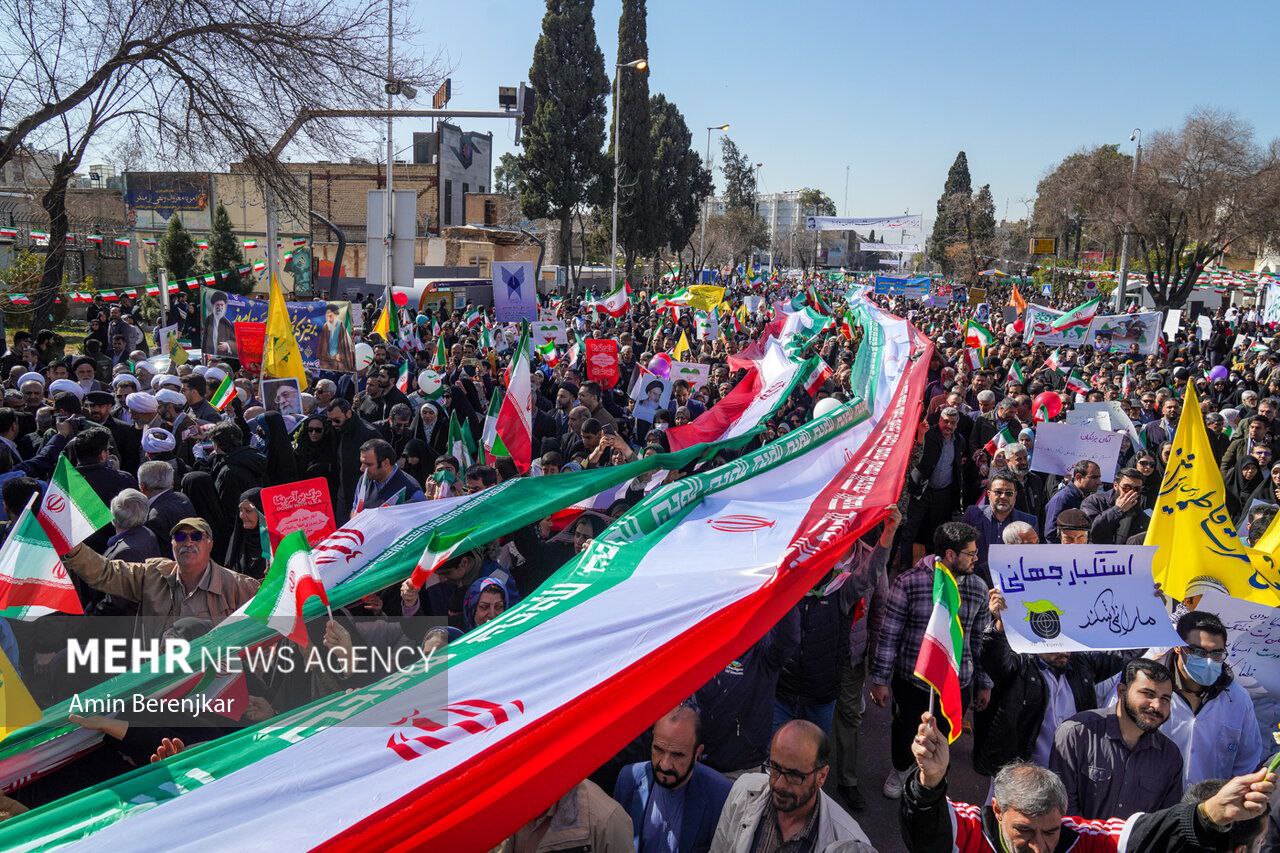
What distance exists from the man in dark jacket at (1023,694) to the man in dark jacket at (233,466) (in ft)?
16.6

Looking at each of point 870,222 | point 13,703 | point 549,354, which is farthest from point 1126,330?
point 870,222

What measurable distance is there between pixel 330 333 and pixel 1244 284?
50.9m

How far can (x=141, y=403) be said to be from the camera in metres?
8.06

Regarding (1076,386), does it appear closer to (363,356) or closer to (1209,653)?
(1209,653)

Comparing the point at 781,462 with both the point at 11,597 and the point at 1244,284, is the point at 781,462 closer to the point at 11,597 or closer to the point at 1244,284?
the point at 11,597

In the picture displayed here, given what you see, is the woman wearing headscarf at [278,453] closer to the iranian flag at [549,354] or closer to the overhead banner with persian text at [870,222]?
the iranian flag at [549,354]

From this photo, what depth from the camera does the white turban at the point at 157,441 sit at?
733 centimetres

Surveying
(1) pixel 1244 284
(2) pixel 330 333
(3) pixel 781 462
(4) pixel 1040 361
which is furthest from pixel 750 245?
(3) pixel 781 462

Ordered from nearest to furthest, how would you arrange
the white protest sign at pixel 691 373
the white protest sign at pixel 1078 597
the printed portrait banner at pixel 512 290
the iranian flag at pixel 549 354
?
the white protest sign at pixel 1078 597 → the white protest sign at pixel 691 373 → the iranian flag at pixel 549 354 → the printed portrait banner at pixel 512 290

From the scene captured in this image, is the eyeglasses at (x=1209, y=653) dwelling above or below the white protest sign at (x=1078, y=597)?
below

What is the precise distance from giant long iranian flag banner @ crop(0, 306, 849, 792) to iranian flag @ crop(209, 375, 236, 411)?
5.17m

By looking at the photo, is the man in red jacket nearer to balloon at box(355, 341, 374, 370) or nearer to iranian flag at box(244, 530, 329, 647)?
iranian flag at box(244, 530, 329, 647)

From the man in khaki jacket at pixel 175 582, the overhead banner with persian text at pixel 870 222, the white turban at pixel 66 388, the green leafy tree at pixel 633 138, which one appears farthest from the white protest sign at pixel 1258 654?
the overhead banner with persian text at pixel 870 222

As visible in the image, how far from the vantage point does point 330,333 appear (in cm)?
1291
